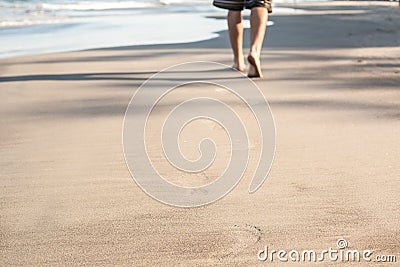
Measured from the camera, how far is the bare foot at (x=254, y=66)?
18.4 feet

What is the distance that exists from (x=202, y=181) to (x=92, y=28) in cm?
796

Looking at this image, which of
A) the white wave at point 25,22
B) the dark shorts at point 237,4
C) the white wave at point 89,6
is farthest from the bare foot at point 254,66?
the white wave at point 89,6

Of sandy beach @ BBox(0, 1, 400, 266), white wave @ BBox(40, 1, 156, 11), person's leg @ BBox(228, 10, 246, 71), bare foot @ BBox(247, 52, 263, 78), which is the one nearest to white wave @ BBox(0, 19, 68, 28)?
white wave @ BBox(40, 1, 156, 11)

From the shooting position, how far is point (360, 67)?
628cm

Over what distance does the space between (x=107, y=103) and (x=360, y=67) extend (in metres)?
2.16

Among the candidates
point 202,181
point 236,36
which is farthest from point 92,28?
point 202,181

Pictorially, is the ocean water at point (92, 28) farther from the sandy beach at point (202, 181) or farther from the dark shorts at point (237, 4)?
the dark shorts at point (237, 4)

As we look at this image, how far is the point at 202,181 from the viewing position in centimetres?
323

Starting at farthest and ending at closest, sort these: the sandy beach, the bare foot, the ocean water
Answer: the ocean water
the bare foot
the sandy beach

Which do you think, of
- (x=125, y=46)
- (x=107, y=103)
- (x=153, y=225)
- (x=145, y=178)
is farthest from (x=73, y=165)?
(x=125, y=46)

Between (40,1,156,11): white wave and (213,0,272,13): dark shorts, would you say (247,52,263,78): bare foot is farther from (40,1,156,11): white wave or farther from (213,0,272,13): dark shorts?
(40,1,156,11): white wave

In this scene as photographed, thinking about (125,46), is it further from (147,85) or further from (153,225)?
(153,225)

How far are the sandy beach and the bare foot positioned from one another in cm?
7

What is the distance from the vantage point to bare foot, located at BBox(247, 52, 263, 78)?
560cm
